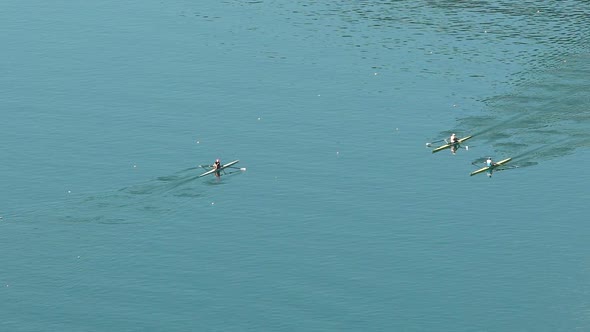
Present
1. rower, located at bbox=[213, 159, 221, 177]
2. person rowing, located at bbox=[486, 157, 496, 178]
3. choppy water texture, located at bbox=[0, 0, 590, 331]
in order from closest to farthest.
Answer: choppy water texture, located at bbox=[0, 0, 590, 331]
person rowing, located at bbox=[486, 157, 496, 178]
rower, located at bbox=[213, 159, 221, 177]

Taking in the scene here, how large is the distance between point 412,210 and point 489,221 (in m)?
10.7

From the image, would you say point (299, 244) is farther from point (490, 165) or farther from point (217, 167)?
point (490, 165)

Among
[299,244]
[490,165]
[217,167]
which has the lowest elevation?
[299,244]

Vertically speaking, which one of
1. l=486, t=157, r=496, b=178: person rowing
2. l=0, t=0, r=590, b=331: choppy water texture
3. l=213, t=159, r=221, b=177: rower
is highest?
l=213, t=159, r=221, b=177: rower

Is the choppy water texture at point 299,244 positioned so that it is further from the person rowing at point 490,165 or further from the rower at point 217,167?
the rower at point 217,167

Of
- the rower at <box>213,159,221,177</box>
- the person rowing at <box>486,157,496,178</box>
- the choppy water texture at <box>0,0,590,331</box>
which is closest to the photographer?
the choppy water texture at <box>0,0,590,331</box>

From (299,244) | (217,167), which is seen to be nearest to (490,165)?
(299,244)

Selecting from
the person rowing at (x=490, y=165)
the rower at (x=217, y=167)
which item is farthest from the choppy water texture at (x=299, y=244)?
the rower at (x=217, y=167)

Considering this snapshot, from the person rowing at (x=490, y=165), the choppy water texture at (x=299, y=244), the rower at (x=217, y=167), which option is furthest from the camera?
the rower at (x=217, y=167)

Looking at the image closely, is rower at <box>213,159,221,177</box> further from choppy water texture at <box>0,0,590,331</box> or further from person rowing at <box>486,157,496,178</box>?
person rowing at <box>486,157,496,178</box>

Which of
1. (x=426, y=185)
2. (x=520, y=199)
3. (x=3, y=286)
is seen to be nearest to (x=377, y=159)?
(x=426, y=185)

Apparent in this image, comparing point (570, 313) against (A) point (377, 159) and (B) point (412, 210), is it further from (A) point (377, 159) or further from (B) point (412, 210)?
(A) point (377, 159)

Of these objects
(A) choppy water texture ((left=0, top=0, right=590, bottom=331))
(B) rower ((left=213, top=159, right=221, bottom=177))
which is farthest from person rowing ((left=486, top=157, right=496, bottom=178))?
(B) rower ((left=213, top=159, right=221, bottom=177))

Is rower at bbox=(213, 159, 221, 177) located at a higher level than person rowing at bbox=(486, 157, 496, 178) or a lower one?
higher
